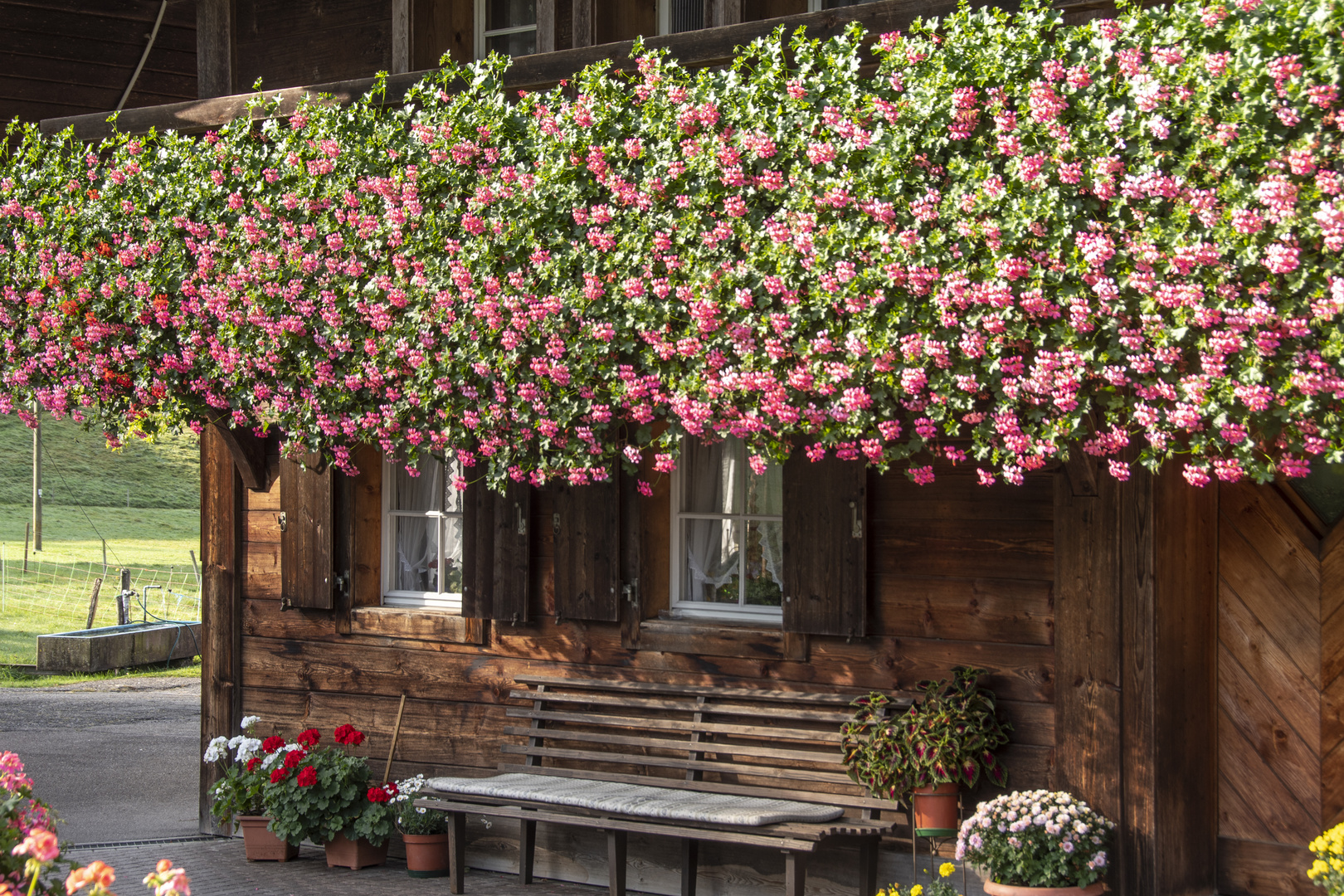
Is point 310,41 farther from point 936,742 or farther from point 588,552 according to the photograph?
point 936,742

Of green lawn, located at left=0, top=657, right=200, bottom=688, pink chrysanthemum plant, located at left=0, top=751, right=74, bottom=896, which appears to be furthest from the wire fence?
pink chrysanthemum plant, located at left=0, top=751, right=74, bottom=896

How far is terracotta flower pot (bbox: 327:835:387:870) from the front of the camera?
725cm

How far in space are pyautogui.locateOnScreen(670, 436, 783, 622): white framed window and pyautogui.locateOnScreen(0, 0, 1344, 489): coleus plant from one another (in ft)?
1.71

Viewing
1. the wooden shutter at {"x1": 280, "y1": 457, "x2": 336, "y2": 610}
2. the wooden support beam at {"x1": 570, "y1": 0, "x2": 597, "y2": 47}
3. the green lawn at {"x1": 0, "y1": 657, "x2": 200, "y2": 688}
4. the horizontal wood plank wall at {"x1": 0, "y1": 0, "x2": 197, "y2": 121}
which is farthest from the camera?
the green lawn at {"x1": 0, "y1": 657, "x2": 200, "y2": 688}

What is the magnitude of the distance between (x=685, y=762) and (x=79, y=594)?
67.6ft

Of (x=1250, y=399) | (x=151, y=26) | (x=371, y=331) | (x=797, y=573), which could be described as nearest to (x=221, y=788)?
(x=371, y=331)

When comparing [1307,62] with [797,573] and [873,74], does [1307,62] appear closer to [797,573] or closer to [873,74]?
[873,74]

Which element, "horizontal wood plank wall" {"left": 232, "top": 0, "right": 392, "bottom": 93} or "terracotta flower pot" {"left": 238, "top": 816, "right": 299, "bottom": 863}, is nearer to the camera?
"terracotta flower pot" {"left": 238, "top": 816, "right": 299, "bottom": 863}

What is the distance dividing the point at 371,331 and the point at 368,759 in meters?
→ 2.68

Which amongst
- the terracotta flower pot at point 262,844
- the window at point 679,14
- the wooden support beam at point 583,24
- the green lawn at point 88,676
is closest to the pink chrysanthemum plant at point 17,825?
the terracotta flower pot at point 262,844

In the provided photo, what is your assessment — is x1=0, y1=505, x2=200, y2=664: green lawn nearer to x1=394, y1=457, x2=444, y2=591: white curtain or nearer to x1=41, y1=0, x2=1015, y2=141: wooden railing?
x1=394, y1=457, x2=444, y2=591: white curtain

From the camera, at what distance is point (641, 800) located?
6234 millimetres

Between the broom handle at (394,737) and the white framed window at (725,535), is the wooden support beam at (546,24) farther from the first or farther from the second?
the broom handle at (394,737)

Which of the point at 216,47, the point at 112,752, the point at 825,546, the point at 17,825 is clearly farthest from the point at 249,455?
the point at 112,752
